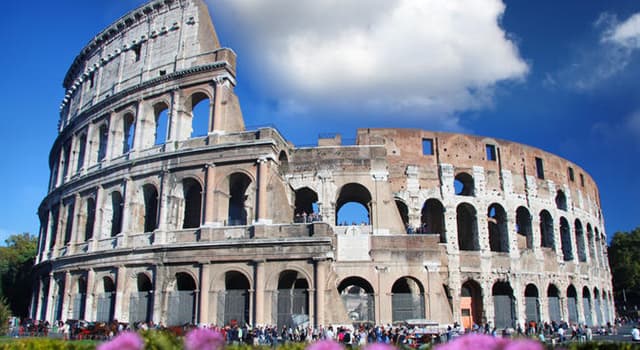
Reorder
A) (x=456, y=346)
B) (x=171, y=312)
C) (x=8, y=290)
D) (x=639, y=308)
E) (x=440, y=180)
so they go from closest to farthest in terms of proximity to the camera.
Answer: (x=456, y=346) < (x=171, y=312) < (x=440, y=180) < (x=8, y=290) < (x=639, y=308)

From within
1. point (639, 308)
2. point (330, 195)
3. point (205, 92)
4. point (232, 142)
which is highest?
point (205, 92)

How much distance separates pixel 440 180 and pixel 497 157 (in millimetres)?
4113

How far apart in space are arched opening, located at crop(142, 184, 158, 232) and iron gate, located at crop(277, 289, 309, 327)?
7.93 meters

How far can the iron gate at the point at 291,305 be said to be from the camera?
64.7 feet

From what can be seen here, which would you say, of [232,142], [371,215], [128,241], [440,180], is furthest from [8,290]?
[440,180]

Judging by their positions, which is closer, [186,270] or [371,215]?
[186,270]

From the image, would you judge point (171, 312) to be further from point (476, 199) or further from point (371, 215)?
point (476, 199)

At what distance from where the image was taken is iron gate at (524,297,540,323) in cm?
2640

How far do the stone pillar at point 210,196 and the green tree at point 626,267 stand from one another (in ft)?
117

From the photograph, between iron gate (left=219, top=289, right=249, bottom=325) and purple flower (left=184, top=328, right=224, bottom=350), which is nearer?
purple flower (left=184, top=328, right=224, bottom=350)

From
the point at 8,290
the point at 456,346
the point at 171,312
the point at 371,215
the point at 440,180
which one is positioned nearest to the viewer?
the point at 456,346

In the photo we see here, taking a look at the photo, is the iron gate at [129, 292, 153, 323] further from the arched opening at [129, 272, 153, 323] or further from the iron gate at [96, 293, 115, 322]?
the iron gate at [96, 293, 115, 322]

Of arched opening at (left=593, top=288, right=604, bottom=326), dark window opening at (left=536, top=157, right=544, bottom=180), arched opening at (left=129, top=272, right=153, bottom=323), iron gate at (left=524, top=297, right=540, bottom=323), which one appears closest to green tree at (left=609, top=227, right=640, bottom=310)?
arched opening at (left=593, top=288, right=604, bottom=326)

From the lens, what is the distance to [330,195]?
2353 centimetres
